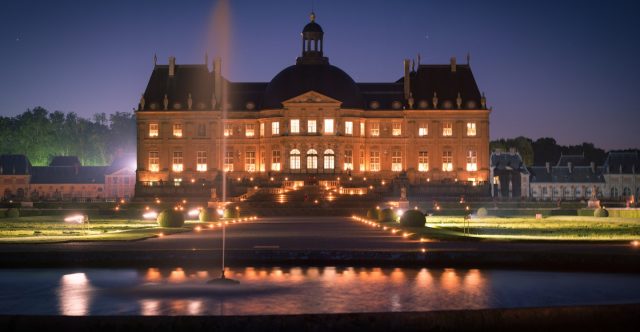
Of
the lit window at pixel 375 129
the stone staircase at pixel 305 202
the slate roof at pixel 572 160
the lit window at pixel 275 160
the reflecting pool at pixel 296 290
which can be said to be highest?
the lit window at pixel 375 129

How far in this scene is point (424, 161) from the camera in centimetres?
9625

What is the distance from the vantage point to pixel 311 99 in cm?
9181

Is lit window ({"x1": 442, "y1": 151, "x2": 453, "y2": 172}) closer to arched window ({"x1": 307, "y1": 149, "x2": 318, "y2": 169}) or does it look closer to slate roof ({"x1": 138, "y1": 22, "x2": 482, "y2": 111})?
slate roof ({"x1": 138, "y1": 22, "x2": 482, "y2": 111})

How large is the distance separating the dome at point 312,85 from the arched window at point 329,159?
5.49 meters

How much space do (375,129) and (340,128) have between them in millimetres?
4931

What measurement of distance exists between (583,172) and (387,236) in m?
110

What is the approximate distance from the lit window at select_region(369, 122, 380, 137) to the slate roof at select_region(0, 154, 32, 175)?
61.3 meters

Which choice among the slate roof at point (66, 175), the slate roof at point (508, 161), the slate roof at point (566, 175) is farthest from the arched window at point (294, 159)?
the slate roof at point (566, 175)

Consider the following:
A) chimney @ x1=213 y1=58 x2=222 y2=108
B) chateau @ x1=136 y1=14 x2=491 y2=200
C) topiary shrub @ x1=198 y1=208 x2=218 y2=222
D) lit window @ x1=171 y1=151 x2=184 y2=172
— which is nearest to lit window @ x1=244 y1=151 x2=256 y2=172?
chateau @ x1=136 y1=14 x2=491 y2=200

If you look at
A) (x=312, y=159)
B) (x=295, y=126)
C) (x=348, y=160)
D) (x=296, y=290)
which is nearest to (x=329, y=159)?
(x=312, y=159)

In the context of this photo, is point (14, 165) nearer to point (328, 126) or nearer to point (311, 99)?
point (311, 99)

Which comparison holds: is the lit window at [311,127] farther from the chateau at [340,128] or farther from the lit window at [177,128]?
the lit window at [177,128]

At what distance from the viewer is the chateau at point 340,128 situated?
9469 centimetres

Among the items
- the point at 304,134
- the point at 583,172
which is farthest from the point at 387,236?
the point at 583,172
